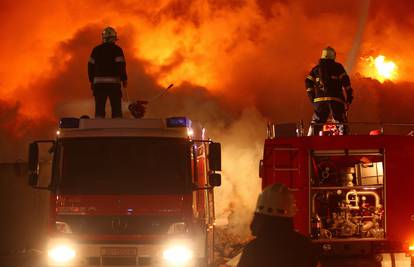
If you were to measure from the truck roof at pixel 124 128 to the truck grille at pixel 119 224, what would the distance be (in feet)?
3.50

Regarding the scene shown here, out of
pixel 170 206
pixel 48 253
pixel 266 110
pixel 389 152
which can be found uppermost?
pixel 266 110

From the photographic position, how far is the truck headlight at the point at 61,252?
9.20m

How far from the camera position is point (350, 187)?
9.73 metres

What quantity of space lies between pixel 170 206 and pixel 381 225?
2.72m

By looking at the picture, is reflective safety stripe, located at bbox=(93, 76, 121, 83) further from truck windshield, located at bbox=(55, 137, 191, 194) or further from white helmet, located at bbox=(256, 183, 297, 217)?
white helmet, located at bbox=(256, 183, 297, 217)

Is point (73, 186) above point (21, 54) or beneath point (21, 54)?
beneath

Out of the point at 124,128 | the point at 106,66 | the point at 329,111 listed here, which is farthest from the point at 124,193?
the point at 329,111

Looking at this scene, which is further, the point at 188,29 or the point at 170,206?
the point at 188,29

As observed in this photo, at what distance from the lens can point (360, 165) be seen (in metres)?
10.1

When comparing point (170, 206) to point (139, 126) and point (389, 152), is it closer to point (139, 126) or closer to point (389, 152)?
point (139, 126)

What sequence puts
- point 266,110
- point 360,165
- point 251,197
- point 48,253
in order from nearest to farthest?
point 48,253 < point 360,165 < point 251,197 < point 266,110

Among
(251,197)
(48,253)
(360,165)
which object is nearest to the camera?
(48,253)

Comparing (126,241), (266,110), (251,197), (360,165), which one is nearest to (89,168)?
(126,241)

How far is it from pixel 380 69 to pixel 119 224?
1432 centimetres
